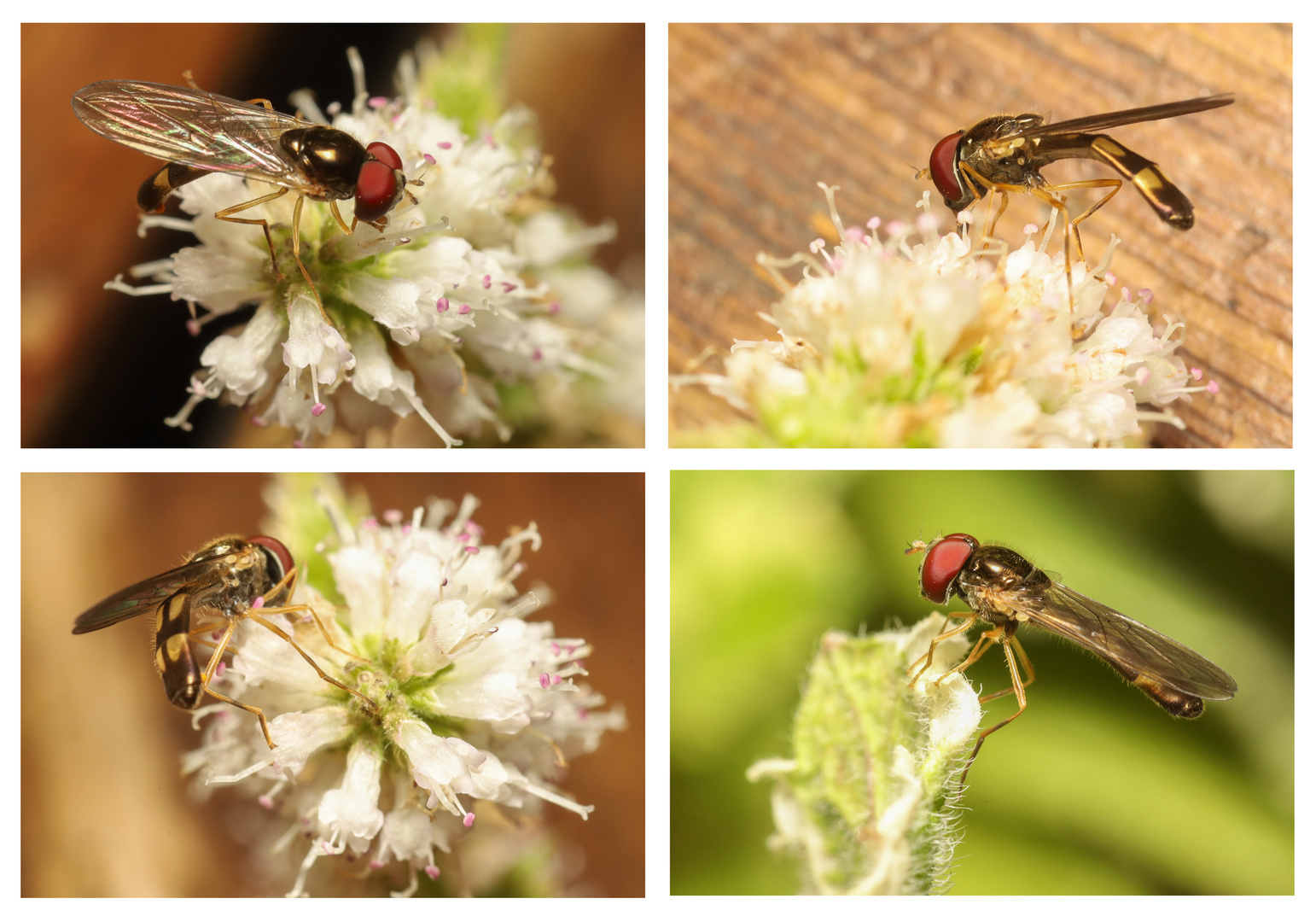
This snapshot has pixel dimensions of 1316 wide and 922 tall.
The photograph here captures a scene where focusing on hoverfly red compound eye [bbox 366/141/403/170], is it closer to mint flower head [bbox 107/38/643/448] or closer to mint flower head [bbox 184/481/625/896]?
mint flower head [bbox 107/38/643/448]

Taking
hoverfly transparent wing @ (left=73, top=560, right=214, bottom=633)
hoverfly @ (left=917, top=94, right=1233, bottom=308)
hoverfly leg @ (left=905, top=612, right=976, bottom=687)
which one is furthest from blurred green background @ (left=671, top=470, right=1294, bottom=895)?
hoverfly transparent wing @ (left=73, top=560, right=214, bottom=633)

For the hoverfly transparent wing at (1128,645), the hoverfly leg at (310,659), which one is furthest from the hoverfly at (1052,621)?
the hoverfly leg at (310,659)

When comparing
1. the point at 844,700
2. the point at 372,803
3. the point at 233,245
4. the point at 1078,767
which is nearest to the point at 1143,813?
the point at 1078,767

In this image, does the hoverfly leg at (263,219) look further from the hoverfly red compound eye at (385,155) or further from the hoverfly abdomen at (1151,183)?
the hoverfly abdomen at (1151,183)

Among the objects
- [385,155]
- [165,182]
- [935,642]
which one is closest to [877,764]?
[935,642]

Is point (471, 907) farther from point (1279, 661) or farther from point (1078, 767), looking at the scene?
point (1279, 661)

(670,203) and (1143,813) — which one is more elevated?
(670,203)
